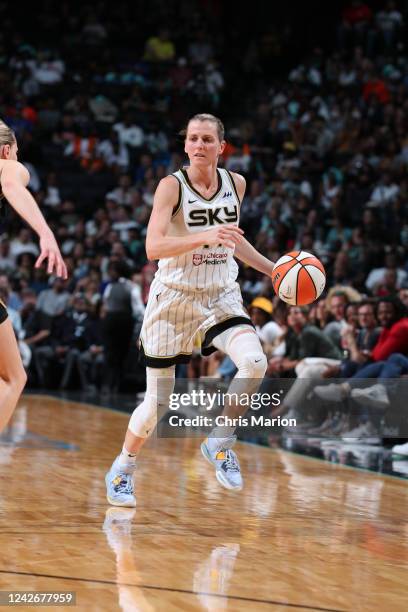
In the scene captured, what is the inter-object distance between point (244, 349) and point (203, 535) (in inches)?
44.4

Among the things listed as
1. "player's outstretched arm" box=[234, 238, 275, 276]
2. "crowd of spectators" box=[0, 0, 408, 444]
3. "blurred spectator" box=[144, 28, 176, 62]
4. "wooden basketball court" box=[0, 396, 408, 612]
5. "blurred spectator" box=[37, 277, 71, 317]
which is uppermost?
"blurred spectator" box=[144, 28, 176, 62]

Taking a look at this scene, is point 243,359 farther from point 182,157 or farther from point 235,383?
point 182,157

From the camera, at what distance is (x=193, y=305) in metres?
6.02

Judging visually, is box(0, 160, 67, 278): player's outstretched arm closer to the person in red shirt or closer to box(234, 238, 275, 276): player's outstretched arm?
box(234, 238, 275, 276): player's outstretched arm

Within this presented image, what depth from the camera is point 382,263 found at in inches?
579

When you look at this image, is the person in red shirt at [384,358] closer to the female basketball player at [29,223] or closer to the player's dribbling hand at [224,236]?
the player's dribbling hand at [224,236]

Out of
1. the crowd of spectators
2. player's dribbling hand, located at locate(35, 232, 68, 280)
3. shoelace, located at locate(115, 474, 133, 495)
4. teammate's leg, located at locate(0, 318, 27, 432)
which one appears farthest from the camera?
the crowd of spectators

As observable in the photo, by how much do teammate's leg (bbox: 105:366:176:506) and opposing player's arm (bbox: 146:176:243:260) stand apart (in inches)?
28.8

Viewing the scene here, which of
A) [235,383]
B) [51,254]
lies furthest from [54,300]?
[51,254]

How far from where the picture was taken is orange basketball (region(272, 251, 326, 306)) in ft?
19.5

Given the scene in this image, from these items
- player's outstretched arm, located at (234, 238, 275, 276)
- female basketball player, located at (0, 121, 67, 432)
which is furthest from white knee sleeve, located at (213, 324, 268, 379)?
female basketball player, located at (0, 121, 67, 432)

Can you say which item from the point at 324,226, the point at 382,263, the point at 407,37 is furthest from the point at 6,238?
the point at 407,37

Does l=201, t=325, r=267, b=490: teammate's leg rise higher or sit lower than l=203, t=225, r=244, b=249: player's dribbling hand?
lower

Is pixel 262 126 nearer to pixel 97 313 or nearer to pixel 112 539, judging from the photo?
pixel 97 313
